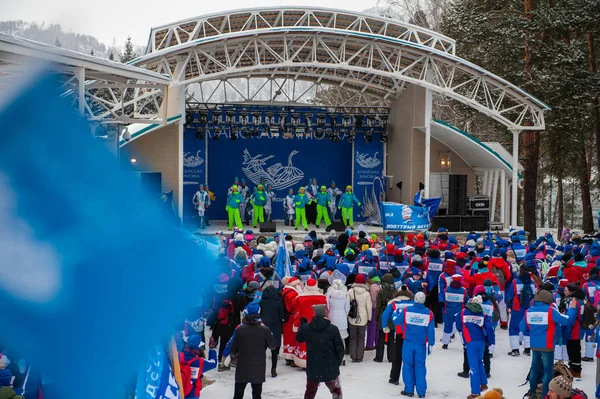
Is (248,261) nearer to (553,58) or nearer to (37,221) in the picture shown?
(37,221)

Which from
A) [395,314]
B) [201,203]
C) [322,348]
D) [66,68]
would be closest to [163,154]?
[201,203]

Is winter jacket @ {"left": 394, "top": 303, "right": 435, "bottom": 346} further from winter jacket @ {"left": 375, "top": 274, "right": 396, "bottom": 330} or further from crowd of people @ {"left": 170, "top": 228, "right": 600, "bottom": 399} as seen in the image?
winter jacket @ {"left": 375, "top": 274, "right": 396, "bottom": 330}

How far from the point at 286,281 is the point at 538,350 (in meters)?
3.58

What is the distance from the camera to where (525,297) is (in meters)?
11.9

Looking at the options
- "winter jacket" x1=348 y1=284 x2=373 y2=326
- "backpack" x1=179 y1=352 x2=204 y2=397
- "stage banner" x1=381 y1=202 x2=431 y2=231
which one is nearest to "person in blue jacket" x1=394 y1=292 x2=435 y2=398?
"winter jacket" x1=348 y1=284 x2=373 y2=326

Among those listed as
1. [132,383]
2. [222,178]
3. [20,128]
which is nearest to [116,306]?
[132,383]

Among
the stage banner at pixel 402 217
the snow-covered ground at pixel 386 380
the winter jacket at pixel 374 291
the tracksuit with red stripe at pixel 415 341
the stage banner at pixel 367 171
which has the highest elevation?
the stage banner at pixel 367 171

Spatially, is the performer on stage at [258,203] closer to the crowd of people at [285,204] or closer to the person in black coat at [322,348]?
the crowd of people at [285,204]

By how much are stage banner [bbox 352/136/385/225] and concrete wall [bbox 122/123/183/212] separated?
7179mm

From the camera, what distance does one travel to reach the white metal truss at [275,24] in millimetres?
22078

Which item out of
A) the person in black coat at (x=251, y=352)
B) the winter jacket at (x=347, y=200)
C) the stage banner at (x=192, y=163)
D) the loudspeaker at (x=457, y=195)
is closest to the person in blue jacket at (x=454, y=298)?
the person in black coat at (x=251, y=352)

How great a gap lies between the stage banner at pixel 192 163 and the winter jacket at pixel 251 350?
61.0 ft

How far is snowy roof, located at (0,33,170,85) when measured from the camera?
8656 mm

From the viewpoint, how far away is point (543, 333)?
9.30 m
